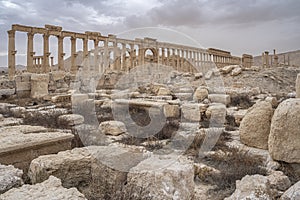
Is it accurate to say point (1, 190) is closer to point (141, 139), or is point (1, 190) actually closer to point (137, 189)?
point (137, 189)

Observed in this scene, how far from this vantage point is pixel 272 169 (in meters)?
4.51

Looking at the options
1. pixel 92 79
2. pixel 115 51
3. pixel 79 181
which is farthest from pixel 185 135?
pixel 115 51

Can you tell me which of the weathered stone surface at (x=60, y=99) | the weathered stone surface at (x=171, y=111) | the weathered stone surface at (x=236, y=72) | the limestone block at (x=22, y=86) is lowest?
the weathered stone surface at (x=171, y=111)

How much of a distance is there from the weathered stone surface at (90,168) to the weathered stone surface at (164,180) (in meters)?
0.25

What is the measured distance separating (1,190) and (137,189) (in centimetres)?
Result: 145

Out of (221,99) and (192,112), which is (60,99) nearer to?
(192,112)

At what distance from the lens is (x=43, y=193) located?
2506 mm

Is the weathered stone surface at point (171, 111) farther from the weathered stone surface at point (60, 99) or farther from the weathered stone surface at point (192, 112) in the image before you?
the weathered stone surface at point (60, 99)

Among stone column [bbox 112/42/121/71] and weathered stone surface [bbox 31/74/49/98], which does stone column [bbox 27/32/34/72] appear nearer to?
stone column [bbox 112/42/121/71]

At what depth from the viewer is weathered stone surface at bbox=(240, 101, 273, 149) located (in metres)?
5.73

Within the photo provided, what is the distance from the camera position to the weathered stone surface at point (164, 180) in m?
2.98

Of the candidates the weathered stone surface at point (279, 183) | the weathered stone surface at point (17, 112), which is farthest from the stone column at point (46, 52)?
the weathered stone surface at point (279, 183)

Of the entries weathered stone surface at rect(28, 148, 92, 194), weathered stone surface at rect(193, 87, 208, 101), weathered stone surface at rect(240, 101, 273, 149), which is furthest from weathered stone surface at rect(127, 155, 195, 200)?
weathered stone surface at rect(193, 87, 208, 101)

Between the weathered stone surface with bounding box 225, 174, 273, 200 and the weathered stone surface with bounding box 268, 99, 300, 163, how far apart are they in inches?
61.4
